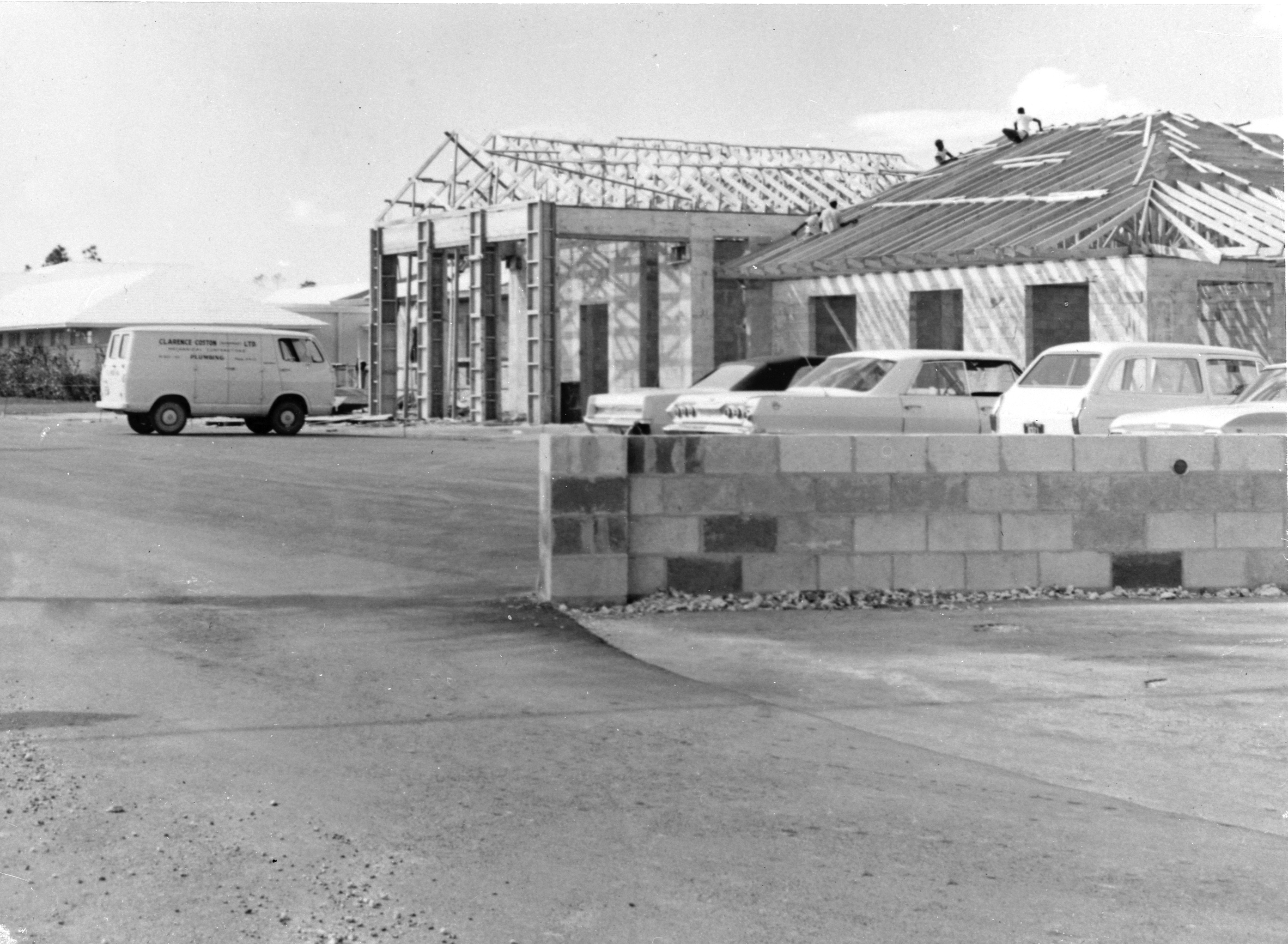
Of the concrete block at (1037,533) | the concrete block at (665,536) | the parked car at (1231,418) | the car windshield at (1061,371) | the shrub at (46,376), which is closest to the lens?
the concrete block at (665,536)

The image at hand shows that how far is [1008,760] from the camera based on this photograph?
22.9ft

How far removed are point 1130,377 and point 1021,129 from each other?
22.1 m

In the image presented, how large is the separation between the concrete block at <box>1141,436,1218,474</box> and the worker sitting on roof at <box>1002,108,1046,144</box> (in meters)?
26.3

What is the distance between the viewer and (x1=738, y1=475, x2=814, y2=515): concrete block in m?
11.2

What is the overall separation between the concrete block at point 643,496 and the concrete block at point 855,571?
121 cm

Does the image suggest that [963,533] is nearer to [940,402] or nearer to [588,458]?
[588,458]

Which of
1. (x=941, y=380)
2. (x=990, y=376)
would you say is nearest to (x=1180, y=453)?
(x=941, y=380)

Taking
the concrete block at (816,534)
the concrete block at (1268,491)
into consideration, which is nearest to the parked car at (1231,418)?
the concrete block at (1268,491)

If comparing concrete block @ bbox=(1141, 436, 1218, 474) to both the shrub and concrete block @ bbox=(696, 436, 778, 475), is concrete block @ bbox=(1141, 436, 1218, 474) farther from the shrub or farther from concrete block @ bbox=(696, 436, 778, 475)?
the shrub

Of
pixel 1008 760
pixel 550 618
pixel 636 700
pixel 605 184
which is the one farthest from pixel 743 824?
pixel 605 184

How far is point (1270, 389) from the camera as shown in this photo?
582 inches

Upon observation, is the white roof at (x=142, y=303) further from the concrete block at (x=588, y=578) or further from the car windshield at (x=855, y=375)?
the concrete block at (x=588, y=578)

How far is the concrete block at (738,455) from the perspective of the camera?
11211 millimetres

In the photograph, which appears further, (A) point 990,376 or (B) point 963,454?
(A) point 990,376
